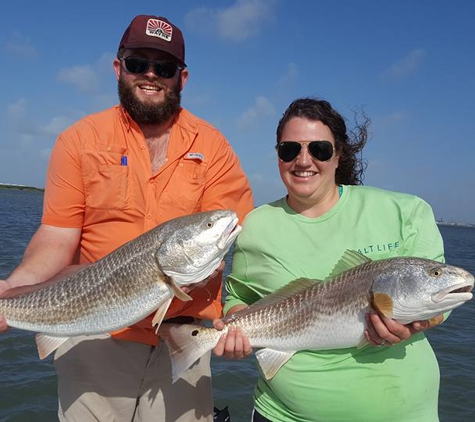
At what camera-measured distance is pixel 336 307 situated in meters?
3.81

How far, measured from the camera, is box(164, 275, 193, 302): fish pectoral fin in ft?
12.8

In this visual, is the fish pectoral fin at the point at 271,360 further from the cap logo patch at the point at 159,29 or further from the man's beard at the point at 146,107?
the cap logo patch at the point at 159,29

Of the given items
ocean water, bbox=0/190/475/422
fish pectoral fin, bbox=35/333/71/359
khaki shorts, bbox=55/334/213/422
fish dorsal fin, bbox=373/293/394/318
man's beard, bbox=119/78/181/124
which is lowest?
ocean water, bbox=0/190/475/422

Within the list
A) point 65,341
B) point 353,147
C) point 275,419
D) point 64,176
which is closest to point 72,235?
point 64,176

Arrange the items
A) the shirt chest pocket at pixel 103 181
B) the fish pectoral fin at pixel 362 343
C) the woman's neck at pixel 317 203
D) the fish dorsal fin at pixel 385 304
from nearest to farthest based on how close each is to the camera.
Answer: the fish dorsal fin at pixel 385 304, the fish pectoral fin at pixel 362 343, the woman's neck at pixel 317 203, the shirt chest pocket at pixel 103 181

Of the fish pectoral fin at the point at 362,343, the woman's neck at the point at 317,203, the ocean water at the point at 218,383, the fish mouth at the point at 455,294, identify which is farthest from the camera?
the ocean water at the point at 218,383

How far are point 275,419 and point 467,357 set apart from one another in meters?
9.19

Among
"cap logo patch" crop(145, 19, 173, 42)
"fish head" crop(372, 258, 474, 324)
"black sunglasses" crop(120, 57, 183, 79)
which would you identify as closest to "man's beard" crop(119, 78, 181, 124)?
"black sunglasses" crop(120, 57, 183, 79)

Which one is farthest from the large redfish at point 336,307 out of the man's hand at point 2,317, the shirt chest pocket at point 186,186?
the man's hand at point 2,317

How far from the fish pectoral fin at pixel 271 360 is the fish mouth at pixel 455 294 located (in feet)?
4.03

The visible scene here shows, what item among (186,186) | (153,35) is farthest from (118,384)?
(153,35)

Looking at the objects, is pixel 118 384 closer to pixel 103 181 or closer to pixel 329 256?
pixel 103 181

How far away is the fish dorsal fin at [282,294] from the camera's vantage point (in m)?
3.88

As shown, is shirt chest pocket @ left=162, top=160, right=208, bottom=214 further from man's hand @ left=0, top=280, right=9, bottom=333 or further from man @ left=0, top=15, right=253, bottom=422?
man's hand @ left=0, top=280, right=9, bottom=333
